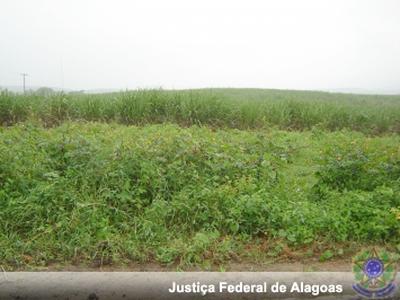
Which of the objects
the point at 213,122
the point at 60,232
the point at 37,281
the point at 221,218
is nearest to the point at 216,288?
the point at 221,218

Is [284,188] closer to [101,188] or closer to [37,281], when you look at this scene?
[101,188]

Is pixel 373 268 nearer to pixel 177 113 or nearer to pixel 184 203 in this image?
pixel 184 203

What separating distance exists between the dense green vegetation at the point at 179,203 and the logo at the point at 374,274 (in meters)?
0.27

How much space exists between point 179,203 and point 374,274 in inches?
73.0

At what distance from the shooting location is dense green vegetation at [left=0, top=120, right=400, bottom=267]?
3105mm

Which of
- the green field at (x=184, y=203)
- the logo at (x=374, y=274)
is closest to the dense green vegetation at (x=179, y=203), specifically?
the green field at (x=184, y=203)

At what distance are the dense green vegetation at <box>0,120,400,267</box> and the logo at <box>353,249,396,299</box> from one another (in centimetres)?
27

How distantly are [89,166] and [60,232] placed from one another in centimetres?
102

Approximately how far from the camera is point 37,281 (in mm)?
2518

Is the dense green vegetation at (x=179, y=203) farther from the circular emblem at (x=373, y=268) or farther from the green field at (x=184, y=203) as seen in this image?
the circular emblem at (x=373, y=268)

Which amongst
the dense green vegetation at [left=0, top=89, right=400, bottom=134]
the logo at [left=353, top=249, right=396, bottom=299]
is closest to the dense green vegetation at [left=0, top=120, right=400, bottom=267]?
the logo at [left=353, top=249, right=396, bottom=299]

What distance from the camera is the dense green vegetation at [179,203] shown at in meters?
3.11

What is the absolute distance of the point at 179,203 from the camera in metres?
3.60

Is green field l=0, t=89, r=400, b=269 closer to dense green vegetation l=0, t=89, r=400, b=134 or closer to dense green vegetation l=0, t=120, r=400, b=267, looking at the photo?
dense green vegetation l=0, t=120, r=400, b=267
